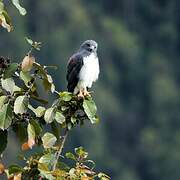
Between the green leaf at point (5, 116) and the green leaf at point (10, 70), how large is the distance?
6.6 inches

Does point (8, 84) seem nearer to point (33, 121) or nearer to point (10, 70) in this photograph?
point (10, 70)

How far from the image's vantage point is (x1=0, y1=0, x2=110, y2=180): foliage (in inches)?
279

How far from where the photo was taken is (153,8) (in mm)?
74750

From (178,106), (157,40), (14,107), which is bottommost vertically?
(14,107)

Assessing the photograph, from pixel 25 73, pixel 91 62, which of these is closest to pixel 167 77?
pixel 91 62

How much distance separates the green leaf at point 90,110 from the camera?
7.58 m

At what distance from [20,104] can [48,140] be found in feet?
1.05

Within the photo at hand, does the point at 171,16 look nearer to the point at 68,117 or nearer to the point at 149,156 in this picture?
the point at 149,156

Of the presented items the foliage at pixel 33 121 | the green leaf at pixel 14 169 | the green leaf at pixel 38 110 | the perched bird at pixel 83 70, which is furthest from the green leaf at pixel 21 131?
the perched bird at pixel 83 70

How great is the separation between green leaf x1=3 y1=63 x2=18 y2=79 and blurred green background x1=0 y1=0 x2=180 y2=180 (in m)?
45.2

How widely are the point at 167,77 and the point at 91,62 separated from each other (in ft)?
180

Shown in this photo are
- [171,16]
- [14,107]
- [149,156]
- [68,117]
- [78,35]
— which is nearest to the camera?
[14,107]

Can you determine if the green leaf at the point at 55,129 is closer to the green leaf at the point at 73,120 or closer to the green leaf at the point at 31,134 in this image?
the green leaf at the point at 73,120

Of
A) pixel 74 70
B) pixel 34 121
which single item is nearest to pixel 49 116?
pixel 34 121
